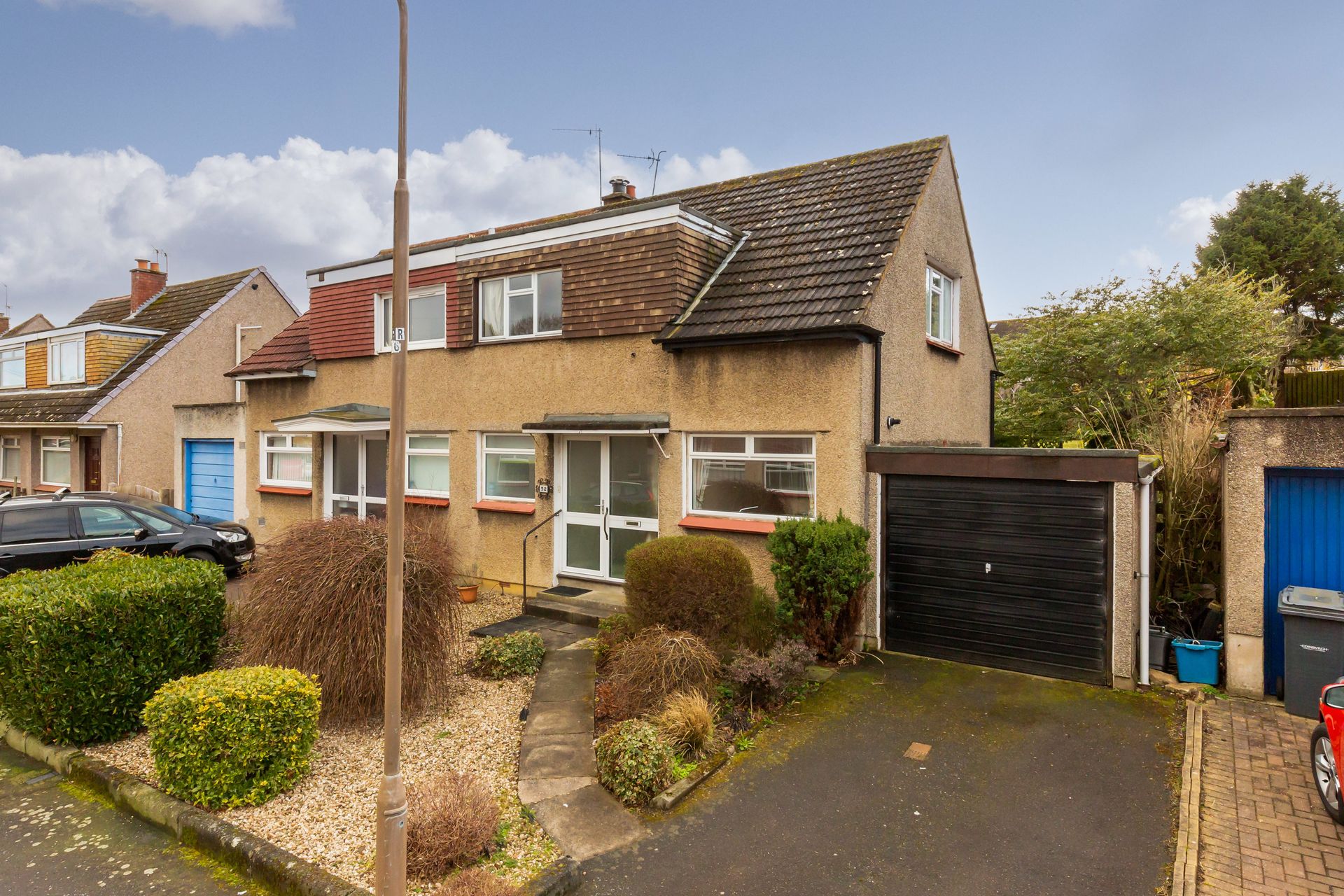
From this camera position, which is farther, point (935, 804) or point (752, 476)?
point (752, 476)

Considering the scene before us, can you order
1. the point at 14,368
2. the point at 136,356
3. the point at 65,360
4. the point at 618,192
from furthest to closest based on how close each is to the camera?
the point at 14,368, the point at 65,360, the point at 136,356, the point at 618,192

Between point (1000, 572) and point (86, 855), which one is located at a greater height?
point (1000, 572)

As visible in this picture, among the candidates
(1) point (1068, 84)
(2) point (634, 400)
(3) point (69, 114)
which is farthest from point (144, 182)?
(1) point (1068, 84)

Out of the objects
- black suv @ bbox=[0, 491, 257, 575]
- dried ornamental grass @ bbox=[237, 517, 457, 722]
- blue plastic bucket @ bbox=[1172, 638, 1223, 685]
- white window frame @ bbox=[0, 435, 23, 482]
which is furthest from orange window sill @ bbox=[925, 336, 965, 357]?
white window frame @ bbox=[0, 435, 23, 482]

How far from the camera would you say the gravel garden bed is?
4359 mm

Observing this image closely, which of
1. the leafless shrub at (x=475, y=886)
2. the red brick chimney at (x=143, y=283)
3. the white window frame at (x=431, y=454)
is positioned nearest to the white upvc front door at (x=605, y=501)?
the white window frame at (x=431, y=454)

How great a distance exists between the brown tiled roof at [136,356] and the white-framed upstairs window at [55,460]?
868 mm

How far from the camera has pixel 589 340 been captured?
33.9 feet

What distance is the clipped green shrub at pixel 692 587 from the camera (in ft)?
23.8

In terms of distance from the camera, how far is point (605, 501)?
10.4 m

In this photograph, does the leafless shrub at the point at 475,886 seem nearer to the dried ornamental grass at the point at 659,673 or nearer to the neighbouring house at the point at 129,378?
the dried ornamental grass at the point at 659,673

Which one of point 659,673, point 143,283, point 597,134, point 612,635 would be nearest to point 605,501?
point 612,635

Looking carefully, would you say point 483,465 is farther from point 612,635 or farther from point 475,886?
point 475,886

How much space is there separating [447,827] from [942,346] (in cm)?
920
